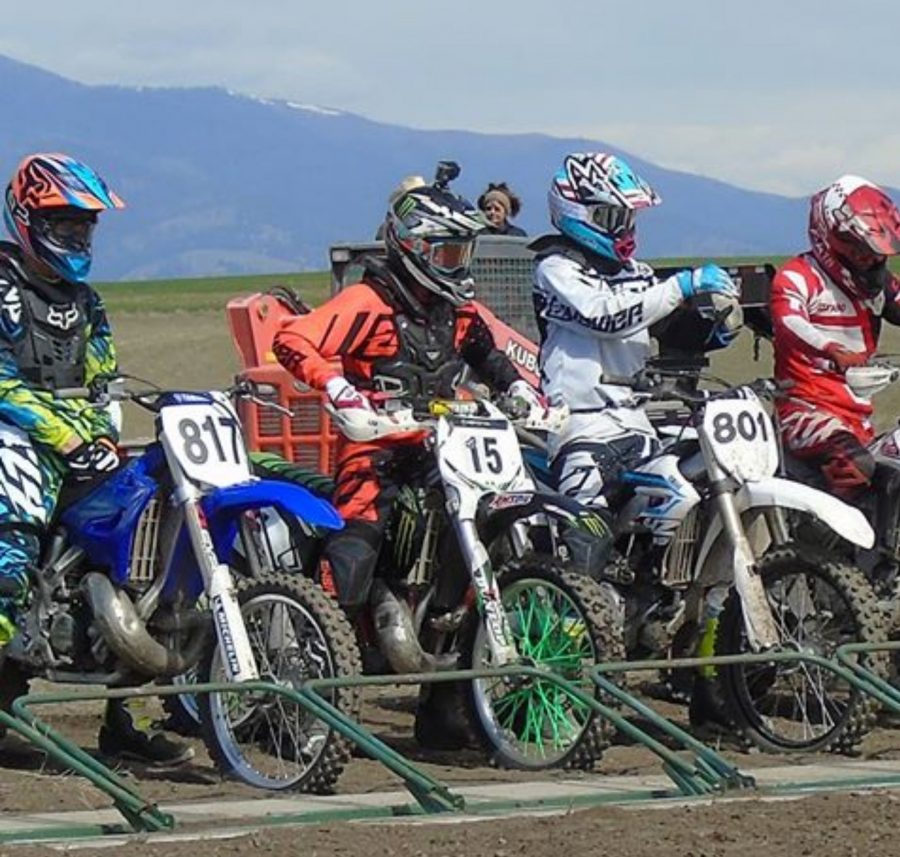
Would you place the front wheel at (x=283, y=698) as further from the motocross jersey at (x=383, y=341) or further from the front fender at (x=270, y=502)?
the motocross jersey at (x=383, y=341)

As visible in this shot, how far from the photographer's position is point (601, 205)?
951 cm

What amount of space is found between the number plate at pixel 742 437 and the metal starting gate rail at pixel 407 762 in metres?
0.96

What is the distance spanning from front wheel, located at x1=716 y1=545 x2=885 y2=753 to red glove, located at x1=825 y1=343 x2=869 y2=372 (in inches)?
45.9

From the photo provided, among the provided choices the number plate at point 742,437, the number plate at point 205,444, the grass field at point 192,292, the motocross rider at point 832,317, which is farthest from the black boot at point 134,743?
the grass field at point 192,292

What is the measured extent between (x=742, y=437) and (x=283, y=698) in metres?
2.01

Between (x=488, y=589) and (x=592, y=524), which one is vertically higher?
(x=592, y=524)

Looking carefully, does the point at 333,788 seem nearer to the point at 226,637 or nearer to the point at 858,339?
the point at 226,637

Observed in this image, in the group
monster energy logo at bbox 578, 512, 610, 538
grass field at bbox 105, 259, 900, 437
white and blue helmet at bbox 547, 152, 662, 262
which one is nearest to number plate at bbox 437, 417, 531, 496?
monster energy logo at bbox 578, 512, 610, 538

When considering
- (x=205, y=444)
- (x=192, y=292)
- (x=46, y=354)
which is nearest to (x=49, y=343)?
(x=46, y=354)

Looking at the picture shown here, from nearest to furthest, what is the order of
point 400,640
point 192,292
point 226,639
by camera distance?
point 226,639 → point 400,640 → point 192,292

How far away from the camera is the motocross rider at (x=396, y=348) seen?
8.83m

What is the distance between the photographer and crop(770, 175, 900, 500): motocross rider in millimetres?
9766

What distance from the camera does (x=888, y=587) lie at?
9602 mm

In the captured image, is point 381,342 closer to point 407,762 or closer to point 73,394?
point 73,394
